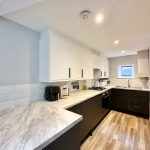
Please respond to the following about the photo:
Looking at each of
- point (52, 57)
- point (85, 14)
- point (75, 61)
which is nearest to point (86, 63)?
point (75, 61)

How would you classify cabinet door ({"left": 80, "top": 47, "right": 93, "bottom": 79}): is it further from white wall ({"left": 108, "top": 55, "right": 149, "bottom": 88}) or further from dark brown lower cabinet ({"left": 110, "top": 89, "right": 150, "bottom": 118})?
white wall ({"left": 108, "top": 55, "right": 149, "bottom": 88})

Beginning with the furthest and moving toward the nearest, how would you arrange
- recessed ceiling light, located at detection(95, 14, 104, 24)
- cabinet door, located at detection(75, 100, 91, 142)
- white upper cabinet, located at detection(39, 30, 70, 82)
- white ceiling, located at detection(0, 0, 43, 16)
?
cabinet door, located at detection(75, 100, 91, 142) < white upper cabinet, located at detection(39, 30, 70, 82) < recessed ceiling light, located at detection(95, 14, 104, 24) < white ceiling, located at detection(0, 0, 43, 16)

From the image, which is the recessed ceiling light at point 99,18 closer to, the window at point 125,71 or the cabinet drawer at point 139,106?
the cabinet drawer at point 139,106

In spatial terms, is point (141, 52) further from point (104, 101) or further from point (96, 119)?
point (96, 119)

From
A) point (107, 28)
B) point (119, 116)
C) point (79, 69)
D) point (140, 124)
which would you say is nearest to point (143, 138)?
point (140, 124)

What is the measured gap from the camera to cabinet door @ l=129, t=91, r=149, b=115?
11.1 feet

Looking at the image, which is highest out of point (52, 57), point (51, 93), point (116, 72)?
point (52, 57)

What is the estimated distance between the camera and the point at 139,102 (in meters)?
3.51

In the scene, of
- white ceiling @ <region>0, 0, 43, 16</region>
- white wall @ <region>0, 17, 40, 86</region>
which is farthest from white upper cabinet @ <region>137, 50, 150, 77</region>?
white ceiling @ <region>0, 0, 43, 16</region>

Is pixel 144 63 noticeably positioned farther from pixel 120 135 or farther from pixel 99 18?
pixel 99 18

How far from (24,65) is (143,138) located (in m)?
2.73

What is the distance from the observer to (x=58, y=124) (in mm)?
1049

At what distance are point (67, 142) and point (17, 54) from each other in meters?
1.43

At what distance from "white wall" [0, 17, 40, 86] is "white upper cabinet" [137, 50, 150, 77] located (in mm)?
3372
